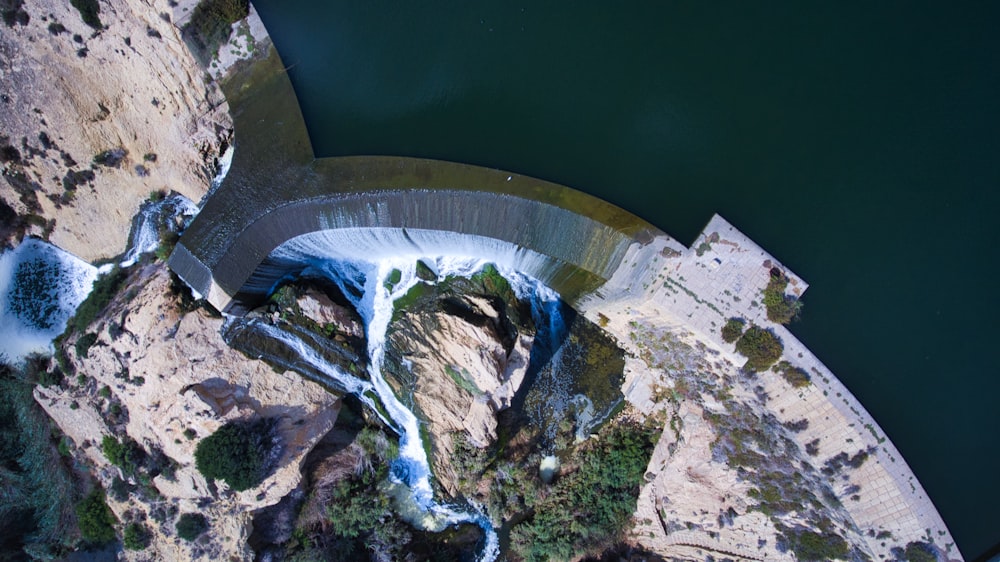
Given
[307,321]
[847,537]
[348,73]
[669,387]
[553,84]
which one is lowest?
[307,321]

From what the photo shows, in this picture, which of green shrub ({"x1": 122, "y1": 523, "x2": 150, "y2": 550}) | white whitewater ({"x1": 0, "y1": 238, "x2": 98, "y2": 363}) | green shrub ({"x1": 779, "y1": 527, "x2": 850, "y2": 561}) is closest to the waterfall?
white whitewater ({"x1": 0, "y1": 238, "x2": 98, "y2": 363})

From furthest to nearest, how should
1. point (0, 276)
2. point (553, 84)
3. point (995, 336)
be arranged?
point (0, 276)
point (553, 84)
point (995, 336)

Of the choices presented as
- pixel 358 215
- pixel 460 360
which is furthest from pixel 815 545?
pixel 358 215

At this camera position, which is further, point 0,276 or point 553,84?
point 0,276

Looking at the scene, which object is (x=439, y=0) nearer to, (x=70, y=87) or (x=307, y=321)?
(x=307, y=321)

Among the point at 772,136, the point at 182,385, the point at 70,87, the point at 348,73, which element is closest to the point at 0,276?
the point at 70,87
